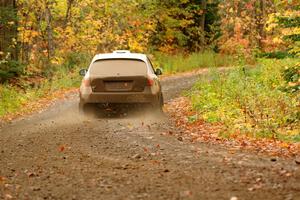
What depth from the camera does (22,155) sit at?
9477 millimetres

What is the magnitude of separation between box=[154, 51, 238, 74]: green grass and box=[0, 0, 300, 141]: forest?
70mm

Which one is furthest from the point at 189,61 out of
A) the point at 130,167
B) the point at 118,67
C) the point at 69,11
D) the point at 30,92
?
the point at 130,167

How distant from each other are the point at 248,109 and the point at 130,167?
627cm

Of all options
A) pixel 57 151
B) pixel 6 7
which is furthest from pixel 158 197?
pixel 6 7

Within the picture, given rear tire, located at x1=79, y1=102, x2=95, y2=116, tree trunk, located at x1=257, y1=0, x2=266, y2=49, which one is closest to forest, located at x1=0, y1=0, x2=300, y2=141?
tree trunk, located at x1=257, y1=0, x2=266, y2=49

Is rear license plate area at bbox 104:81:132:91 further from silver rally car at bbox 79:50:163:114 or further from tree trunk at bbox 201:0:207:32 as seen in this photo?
tree trunk at bbox 201:0:207:32

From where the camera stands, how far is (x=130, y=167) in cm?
815

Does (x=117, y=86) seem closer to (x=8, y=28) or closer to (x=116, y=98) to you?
(x=116, y=98)

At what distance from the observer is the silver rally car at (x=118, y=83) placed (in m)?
13.9

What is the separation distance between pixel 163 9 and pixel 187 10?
1.83m

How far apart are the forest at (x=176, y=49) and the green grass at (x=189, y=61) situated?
7 cm

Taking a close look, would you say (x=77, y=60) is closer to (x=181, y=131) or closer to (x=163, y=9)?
(x=163, y=9)

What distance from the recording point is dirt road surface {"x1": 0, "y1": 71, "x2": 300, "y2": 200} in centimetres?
661

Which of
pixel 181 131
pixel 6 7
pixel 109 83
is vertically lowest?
pixel 181 131
